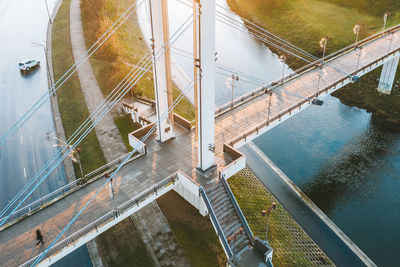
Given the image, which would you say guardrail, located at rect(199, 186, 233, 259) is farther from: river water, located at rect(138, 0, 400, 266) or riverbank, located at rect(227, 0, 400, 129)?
riverbank, located at rect(227, 0, 400, 129)

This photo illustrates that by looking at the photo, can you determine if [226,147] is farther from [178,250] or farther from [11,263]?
[11,263]

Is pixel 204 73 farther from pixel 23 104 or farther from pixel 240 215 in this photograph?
pixel 23 104

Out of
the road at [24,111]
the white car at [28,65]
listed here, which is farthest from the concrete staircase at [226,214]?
the white car at [28,65]

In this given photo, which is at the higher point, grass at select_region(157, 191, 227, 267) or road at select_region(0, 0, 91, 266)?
road at select_region(0, 0, 91, 266)

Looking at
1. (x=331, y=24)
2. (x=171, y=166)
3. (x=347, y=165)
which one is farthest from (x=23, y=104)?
(x=331, y=24)

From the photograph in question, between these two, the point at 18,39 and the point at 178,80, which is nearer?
the point at 178,80

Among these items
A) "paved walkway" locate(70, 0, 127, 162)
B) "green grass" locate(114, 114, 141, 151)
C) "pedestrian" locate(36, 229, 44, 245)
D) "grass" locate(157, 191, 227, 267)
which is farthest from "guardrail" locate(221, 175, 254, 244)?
"green grass" locate(114, 114, 141, 151)

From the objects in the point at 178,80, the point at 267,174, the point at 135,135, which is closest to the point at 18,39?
the point at 178,80
